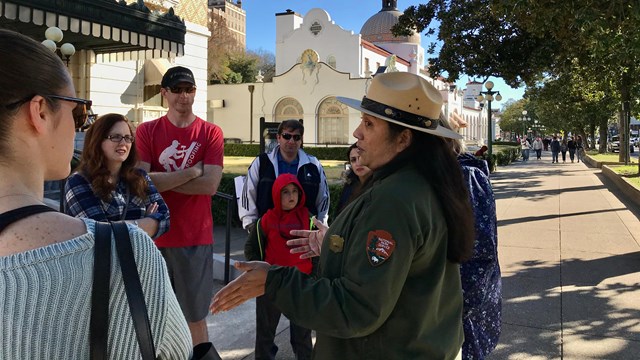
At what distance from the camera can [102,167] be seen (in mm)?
3041

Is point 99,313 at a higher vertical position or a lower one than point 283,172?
lower

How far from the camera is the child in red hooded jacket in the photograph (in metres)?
3.62

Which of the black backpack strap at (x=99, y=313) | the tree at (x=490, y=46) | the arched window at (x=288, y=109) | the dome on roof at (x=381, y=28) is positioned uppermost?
the dome on roof at (x=381, y=28)

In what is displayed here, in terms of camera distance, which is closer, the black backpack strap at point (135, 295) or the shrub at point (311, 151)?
the black backpack strap at point (135, 295)

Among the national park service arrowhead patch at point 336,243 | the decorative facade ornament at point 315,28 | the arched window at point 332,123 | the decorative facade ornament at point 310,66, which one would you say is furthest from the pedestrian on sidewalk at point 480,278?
the decorative facade ornament at point 315,28

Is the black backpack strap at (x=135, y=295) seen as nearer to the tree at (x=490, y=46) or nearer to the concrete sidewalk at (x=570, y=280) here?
the concrete sidewalk at (x=570, y=280)

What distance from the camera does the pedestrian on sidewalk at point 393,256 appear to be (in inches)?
64.1

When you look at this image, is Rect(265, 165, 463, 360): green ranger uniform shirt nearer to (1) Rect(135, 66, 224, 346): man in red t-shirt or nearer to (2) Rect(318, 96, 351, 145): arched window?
(1) Rect(135, 66, 224, 346): man in red t-shirt

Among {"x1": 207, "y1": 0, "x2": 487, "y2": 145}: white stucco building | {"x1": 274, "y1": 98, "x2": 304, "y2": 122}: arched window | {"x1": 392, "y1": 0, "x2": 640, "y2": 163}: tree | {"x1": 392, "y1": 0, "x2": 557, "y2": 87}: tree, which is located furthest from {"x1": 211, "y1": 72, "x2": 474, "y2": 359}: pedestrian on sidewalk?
{"x1": 274, "y1": 98, "x2": 304, "y2": 122}: arched window

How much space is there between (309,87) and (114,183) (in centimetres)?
4168

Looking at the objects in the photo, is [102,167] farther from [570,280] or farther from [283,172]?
[570,280]

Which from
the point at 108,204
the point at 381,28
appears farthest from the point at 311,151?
the point at 381,28

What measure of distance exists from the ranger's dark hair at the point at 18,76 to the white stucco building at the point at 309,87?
117ft

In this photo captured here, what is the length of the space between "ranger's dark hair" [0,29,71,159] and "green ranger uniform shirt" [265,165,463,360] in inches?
38.8
